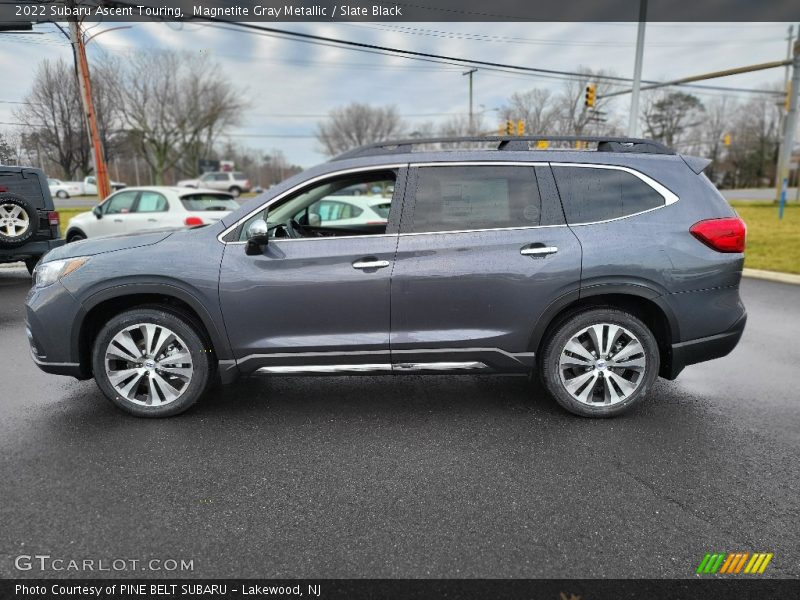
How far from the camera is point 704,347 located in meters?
3.62

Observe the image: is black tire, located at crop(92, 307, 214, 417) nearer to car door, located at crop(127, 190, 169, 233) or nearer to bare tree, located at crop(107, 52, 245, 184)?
car door, located at crop(127, 190, 169, 233)

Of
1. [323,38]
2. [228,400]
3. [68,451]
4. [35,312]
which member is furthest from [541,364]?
[323,38]

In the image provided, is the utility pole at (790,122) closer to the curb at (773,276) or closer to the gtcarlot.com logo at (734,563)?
the curb at (773,276)

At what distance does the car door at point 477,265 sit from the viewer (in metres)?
3.47

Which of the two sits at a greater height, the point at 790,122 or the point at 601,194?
the point at 790,122

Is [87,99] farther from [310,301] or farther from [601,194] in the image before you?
[601,194]

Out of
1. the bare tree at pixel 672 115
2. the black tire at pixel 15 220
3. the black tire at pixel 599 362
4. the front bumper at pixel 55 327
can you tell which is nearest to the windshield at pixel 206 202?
the black tire at pixel 15 220

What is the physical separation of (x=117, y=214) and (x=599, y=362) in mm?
9718

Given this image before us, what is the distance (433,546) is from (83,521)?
1678mm

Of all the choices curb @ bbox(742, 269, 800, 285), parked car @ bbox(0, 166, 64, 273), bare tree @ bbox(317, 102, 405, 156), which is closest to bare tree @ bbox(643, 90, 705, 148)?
bare tree @ bbox(317, 102, 405, 156)

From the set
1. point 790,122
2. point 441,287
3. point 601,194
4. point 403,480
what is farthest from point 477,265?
point 790,122

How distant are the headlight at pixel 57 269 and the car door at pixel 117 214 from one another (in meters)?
6.90

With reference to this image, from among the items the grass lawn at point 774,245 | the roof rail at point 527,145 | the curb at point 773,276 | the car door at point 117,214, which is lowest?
the curb at point 773,276
